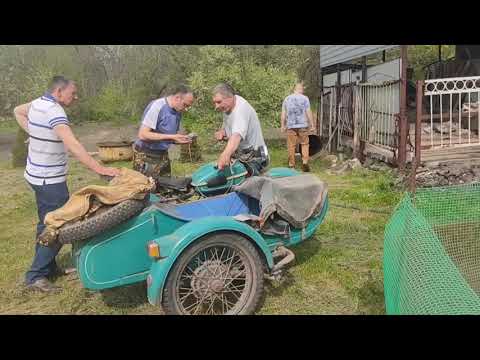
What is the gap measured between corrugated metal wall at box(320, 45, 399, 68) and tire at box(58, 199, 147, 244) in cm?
730

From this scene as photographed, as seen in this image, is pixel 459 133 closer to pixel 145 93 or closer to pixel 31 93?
pixel 145 93

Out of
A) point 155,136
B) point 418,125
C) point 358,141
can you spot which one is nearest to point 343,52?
point 358,141

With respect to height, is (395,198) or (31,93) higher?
(31,93)

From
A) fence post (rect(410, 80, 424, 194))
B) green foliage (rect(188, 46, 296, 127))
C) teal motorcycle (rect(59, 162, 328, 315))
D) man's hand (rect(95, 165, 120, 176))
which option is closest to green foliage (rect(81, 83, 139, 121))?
green foliage (rect(188, 46, 296, 127))

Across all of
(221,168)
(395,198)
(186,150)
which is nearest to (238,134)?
(221,168)

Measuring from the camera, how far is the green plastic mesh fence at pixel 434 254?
2.61 meters

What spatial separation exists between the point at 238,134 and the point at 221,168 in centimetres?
34

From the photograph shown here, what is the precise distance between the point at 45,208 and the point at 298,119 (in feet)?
20.8

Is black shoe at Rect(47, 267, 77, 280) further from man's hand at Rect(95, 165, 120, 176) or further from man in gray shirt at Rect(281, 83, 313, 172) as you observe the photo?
man in gray shirt at Rect(281, 83, 313, 172)

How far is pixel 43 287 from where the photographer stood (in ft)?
12.9

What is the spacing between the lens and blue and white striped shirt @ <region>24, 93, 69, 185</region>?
3.67m

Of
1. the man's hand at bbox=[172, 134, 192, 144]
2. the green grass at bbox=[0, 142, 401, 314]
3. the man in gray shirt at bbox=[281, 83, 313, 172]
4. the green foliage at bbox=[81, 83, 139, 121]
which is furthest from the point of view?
the green foliage at bbox=[81, 83, 139, 121]

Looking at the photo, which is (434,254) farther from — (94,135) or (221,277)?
(94,135)

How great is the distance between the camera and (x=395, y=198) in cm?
638
